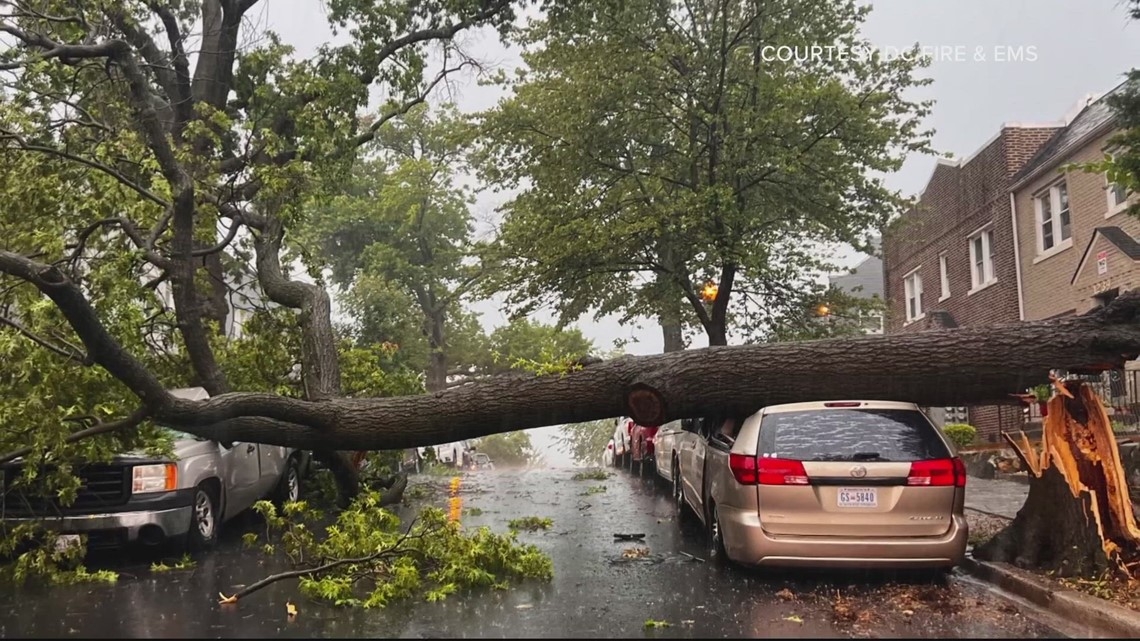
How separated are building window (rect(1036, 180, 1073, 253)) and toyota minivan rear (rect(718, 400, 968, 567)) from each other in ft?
49.5

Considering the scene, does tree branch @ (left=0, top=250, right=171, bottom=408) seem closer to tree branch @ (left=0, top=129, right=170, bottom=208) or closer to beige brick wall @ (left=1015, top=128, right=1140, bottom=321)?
tree branch @ (left=0, top=129, right=170, bottom=208)

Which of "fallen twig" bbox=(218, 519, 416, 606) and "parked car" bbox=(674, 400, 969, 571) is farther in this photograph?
"parked car" bbox=(674, 400, 969, 571)

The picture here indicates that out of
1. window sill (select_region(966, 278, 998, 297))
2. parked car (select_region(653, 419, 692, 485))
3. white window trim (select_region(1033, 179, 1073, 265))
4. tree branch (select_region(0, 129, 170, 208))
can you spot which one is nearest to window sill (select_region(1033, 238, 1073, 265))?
white window trim (select_region(1033, 179, 1073, 265))

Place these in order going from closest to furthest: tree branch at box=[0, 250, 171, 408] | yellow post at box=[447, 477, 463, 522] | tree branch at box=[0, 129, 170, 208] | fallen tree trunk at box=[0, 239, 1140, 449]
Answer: tree branch at box=[0, 250, 171, 408], fallen tree trunk at box=[0, 239, 1140, 449], tree branch at box=[0, 129, 170, 208], yellow post at box=[447, 477, 463, 522]

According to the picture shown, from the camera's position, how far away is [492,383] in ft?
29.0

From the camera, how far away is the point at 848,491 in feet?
22.0

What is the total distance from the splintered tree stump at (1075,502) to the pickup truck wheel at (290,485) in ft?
26.4

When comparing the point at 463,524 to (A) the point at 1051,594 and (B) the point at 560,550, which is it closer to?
(B) the point at 560,550

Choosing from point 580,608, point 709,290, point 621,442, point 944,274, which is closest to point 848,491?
point 580,608

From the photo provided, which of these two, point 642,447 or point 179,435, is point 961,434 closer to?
point 642,447

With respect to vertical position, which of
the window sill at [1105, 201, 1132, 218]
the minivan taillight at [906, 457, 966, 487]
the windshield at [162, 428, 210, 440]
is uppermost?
the window sill at [1105, 201, 1132, 218]

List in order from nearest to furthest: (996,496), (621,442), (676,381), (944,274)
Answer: (676,381), (996,496), (621,442), (944,274)

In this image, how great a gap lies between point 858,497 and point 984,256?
63.6 feet

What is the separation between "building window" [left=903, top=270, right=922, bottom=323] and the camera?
93.7ft
